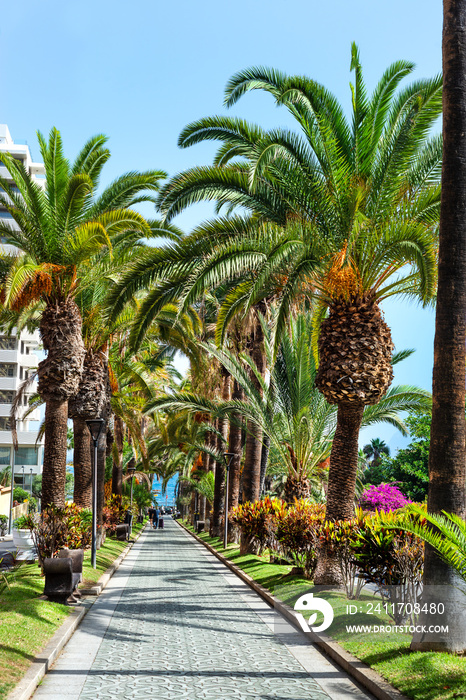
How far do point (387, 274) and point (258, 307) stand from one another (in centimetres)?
922

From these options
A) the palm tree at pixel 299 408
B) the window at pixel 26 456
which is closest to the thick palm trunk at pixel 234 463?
the palm tree at pixel 299 408

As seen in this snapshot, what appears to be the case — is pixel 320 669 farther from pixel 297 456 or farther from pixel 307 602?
pixel 297 456

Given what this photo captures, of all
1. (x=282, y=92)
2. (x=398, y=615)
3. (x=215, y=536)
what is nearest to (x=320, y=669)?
(x=398, y=615)

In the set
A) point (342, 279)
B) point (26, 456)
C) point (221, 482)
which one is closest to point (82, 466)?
point (342, 279)

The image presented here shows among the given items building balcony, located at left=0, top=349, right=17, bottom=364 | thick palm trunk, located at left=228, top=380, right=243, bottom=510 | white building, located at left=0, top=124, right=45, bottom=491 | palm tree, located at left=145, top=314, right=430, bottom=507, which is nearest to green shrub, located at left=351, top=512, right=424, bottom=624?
palm tree, located at left=145, top=314, right=430, bottom=507

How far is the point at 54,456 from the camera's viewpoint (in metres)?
15.5

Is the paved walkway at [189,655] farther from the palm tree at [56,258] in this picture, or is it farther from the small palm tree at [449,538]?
the palm tree at [56,258]

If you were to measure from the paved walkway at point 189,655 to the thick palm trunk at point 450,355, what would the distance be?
1376 mm

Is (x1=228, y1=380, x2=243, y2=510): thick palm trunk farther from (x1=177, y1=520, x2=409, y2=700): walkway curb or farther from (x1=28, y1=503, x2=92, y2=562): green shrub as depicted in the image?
(x1=177, y1=520, x2=409, y2=700): walkway curb

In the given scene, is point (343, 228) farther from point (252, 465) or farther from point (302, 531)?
point (252, 465)

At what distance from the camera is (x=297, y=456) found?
19312 millimetres

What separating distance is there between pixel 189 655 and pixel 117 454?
1004 inches

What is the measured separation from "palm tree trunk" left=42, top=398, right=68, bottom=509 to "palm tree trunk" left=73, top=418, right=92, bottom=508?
15.9 feet

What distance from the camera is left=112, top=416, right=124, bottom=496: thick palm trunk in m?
32.8
